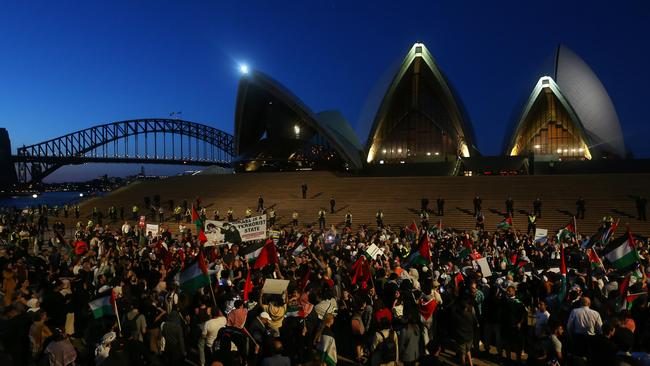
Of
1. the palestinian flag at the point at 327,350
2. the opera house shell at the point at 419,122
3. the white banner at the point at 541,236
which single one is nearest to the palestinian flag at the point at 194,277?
the palestinian flag at the point at 327,350

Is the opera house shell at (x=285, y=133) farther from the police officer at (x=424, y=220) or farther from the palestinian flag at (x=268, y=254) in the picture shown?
the palestinian flag at (x=268, y=254)

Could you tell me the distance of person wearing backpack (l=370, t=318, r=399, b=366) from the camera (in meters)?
5.42

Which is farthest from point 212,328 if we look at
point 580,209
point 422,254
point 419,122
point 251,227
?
point 419,122

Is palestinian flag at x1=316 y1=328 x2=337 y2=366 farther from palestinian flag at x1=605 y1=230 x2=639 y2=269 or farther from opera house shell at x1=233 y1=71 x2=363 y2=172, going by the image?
opera house shell at x1=233 y1=71 x2=363 y2=172

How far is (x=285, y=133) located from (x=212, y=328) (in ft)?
148

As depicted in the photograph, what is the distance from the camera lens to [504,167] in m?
40.5

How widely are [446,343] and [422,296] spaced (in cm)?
112

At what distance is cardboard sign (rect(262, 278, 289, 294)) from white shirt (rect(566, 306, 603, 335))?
11.4 ft

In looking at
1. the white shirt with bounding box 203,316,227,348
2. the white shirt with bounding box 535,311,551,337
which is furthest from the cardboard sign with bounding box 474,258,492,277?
the white shirt with bounding box 203,316,227,348

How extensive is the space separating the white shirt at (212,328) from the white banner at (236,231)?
5481mm

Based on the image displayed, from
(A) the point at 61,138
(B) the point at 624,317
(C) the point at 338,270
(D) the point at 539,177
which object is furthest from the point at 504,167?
(A) the point at 61,138

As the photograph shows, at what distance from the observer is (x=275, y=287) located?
6.71 meters

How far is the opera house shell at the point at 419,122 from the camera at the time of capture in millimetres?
44969

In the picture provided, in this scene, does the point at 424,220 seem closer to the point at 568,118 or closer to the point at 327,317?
the point at 327,317
